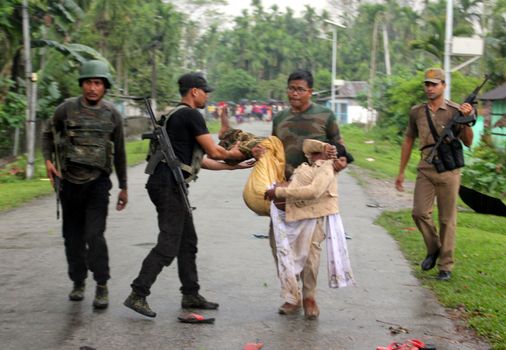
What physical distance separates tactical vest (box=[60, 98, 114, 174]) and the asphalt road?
44.9 inches

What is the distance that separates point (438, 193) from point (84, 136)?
3.57 meters

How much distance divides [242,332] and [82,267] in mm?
1532

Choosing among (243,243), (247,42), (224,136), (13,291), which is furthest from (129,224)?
(247,42)

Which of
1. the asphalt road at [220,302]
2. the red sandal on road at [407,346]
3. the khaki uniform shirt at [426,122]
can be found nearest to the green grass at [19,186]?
the asphalt road at [220,302]

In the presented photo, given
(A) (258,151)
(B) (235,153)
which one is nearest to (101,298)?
(B) (235,153)

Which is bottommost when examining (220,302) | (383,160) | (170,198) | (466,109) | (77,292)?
(383,160)

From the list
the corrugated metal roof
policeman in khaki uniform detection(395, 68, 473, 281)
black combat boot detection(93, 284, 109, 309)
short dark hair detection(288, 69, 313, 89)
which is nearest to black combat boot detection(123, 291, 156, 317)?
black combat boot detection(93, 284, 109, 309)

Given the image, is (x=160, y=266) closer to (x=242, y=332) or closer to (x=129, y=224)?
(x=242, y=332)

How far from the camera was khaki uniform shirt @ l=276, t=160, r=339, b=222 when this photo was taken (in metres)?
6.14

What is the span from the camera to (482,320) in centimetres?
631

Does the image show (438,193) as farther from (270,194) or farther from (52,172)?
(52,172)

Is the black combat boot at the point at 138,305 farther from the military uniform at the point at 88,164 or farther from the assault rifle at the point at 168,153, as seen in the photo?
the assault rifle at the point at 168,153

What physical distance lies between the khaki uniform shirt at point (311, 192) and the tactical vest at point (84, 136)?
139 centimetres

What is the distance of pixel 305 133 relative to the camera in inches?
255
